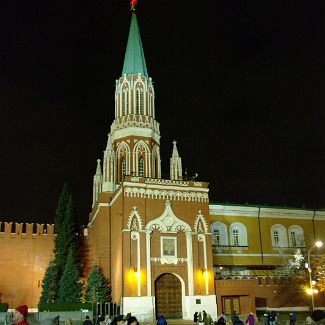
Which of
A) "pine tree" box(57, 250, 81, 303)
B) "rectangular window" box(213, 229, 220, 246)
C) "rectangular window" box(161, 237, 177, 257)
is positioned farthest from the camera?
"rectangular window" box(213, 229, 220, 246)

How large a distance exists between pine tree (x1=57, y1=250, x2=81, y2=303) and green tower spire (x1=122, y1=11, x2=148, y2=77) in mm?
22830

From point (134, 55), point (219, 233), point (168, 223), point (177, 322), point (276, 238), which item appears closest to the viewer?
point (177, 322)

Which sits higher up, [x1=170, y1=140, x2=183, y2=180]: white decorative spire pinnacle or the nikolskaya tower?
[x1=170, y1=140, x2=183, y2=180]: white decorative spire pinnacle

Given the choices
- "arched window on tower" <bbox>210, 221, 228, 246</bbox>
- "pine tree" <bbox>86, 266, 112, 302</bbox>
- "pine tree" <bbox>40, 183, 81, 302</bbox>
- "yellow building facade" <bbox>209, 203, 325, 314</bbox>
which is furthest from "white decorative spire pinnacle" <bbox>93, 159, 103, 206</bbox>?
"arched window on tower" <bbox>210, 221, 228, 246</bbox>

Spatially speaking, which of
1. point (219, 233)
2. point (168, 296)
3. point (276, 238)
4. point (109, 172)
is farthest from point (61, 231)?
point (276, 238)

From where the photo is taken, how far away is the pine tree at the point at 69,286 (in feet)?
142

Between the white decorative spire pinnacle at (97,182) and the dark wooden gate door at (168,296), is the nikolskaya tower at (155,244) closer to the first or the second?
the dark wooden gate door at (168,296)

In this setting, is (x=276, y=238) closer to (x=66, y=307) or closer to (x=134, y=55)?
(x=134, y=55)

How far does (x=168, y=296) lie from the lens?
40656 mm

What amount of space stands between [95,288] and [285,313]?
1849cm

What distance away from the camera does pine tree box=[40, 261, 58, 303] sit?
4453 centimetres

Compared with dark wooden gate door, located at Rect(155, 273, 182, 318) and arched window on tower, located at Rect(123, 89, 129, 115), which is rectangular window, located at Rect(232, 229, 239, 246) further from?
arched window on tower, located at Rect(123, 89, 129, 115)

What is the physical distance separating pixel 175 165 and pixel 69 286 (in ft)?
55.2

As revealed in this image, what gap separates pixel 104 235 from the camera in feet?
153
